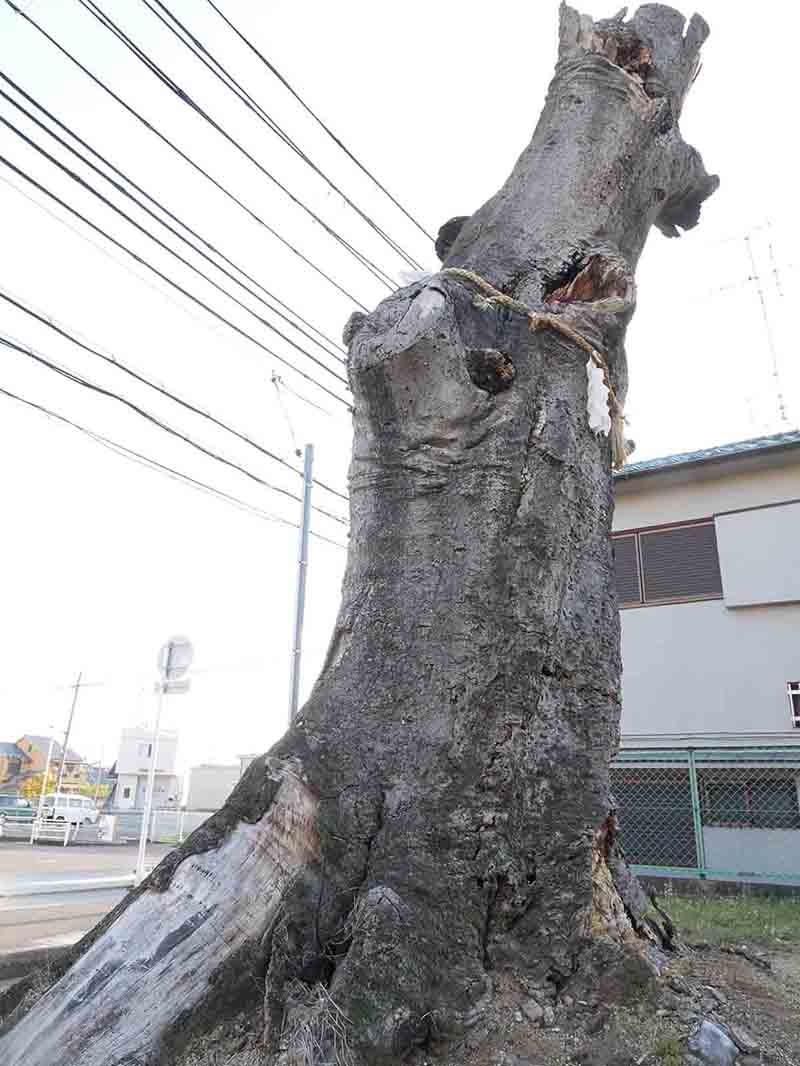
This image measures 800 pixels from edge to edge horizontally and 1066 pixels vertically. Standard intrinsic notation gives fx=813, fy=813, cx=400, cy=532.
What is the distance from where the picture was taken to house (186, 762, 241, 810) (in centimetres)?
2996

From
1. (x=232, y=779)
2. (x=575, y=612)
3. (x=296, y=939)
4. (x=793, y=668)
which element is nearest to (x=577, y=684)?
(x=575, y=612)

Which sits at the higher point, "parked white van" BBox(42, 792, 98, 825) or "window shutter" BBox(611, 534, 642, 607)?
"window shutter" BBox(611, 534, 642, 607)

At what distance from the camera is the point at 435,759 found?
207 cm

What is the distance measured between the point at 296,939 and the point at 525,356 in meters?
1.74

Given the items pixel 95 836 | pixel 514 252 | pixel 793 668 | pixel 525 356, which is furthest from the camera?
pixel 95 836

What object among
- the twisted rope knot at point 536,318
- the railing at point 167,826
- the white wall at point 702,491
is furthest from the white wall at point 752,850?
the railing at point 167,826

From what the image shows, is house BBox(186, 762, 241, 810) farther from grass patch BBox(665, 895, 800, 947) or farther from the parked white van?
grass patch BBox(665, 895, 800, 947)

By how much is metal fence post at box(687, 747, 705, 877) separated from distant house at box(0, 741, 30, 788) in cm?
4746

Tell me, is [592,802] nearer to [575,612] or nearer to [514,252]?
[575,612]

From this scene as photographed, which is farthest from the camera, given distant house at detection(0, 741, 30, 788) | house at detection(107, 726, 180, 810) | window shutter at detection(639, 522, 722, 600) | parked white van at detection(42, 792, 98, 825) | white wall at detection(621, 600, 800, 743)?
distant house at detection(0, 741, 30, 788)

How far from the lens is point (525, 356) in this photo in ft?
8.29

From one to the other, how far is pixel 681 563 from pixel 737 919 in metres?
4.39

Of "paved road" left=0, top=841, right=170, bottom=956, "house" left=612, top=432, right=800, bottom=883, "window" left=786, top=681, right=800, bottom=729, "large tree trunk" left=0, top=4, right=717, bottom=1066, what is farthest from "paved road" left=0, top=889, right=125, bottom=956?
"window" left=786, top=681, right=800, bottom=729

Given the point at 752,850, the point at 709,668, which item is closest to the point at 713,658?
the point at 709,668
